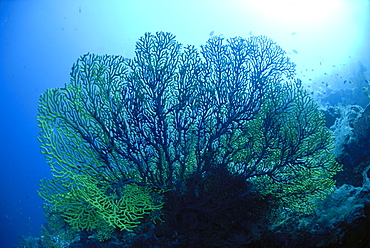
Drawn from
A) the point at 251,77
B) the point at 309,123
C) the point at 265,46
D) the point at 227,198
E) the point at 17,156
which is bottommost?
the point at 227,198

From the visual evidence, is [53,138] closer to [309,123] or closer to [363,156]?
[309,123]

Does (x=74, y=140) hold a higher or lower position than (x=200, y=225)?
higher

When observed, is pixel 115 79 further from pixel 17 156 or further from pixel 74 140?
pixel 17 156

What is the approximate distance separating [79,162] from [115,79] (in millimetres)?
1552

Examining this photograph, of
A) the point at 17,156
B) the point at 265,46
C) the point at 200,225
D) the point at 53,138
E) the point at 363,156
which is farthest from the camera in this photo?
the point at 17,156

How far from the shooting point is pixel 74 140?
12.8 ft

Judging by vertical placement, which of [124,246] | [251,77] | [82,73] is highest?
[82,73]

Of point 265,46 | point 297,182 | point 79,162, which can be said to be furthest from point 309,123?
point 79,162

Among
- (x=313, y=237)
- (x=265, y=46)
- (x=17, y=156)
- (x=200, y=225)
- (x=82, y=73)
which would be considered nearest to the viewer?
(x=313, y=237)

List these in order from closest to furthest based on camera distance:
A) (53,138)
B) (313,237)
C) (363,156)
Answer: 1. (53,138)
2. (313,237)
3. (363,156)

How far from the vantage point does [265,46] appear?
191 inches

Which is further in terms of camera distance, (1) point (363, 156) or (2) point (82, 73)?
(1) point (363, 156)

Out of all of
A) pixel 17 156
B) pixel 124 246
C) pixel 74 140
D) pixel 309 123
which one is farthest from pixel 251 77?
pixel 17 156

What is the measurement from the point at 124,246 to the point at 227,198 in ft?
7.49
